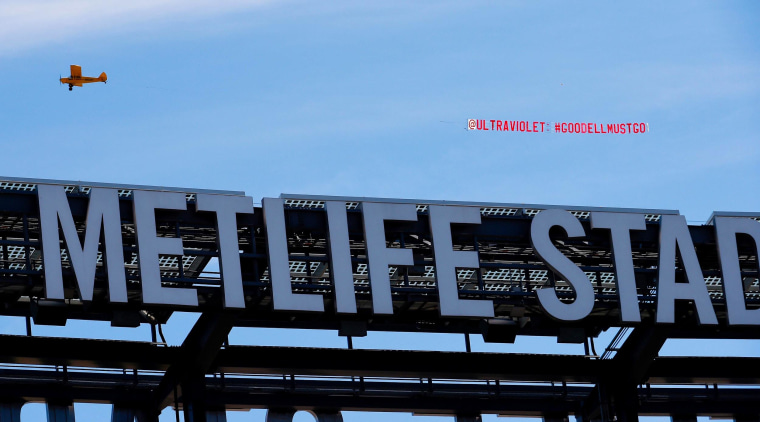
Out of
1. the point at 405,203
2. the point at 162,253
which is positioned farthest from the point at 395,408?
the point at 162,253

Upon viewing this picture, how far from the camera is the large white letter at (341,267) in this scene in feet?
129

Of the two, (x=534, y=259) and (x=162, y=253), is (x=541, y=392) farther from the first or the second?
(x=162, y=253)

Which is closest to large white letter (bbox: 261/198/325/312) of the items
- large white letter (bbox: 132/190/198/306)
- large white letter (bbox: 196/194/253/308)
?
large white letter (bbox: 196/194/253/308)

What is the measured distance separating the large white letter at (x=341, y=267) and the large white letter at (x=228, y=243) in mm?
2516

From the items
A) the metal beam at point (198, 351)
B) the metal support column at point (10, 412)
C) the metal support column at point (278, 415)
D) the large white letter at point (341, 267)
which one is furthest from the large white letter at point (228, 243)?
the metal support column at point (10, 412)

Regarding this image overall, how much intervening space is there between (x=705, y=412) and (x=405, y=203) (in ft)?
44.1

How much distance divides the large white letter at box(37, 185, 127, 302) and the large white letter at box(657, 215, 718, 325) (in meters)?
15.2

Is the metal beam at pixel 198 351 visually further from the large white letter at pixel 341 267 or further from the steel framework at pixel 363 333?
the large white letter at pixel 341 267

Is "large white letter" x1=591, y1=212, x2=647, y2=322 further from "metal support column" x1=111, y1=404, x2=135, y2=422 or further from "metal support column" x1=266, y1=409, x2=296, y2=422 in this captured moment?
"metal support column" x1=111, y1=404, x2=135, y2=422

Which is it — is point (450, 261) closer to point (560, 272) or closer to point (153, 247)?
point (560, 272)

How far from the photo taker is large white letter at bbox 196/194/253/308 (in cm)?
3838

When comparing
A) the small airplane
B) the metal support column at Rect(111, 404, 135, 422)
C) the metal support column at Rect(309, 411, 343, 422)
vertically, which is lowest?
the metal support column at Rect(309, 411, 343, 422)

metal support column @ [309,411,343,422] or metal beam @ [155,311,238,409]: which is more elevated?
metal beam @ [155,311,238,409]

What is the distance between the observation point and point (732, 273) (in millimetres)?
42562
